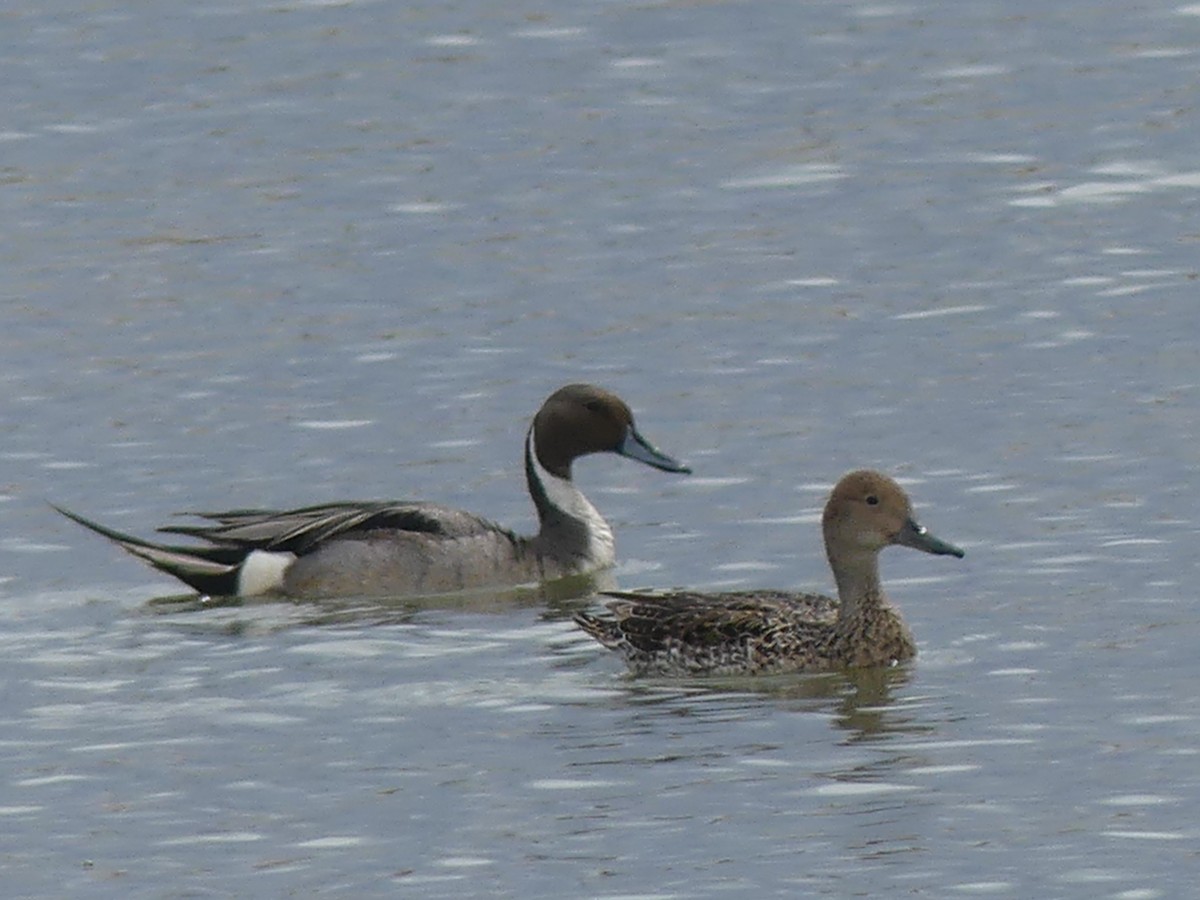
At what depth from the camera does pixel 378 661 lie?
50.5 feet

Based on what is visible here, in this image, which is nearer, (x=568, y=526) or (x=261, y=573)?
(x=261, y=573)

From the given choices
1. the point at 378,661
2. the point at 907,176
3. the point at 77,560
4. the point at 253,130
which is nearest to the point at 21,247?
the point at 253,130

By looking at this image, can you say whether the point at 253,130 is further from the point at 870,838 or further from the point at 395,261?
the point at 870,838

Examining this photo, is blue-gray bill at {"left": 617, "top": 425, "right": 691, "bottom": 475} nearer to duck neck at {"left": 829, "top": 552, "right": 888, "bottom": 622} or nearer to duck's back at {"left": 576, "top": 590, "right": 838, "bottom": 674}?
duck neck at {"left": 829, "top": 552, "right": 888, "bottom": 622}

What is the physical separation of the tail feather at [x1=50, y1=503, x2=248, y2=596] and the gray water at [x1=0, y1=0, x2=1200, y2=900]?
281 mm

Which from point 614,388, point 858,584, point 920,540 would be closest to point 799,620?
point 858,584

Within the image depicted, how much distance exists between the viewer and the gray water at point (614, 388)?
40.5ft

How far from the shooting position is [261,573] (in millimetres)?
17703

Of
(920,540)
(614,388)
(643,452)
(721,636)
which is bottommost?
(721,636)

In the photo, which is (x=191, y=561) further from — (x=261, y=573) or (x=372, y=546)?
(x=372, y=546)

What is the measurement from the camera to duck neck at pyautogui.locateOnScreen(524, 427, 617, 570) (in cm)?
1805

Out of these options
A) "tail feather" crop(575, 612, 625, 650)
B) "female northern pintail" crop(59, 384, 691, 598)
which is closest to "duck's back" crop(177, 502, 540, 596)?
"female northern pintail" crop(59, 384, 691, 598)

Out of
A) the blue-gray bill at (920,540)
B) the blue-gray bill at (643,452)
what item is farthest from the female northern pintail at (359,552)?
the blue-gray bill at (920,540)

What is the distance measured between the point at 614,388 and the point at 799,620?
6088mm
